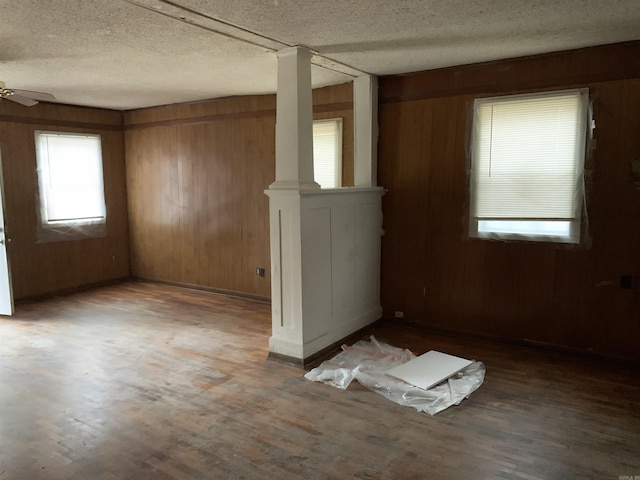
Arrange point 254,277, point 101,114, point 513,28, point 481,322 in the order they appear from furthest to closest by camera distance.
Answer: point 101,114 < point 254,277 < point 481,322 < point 513,28

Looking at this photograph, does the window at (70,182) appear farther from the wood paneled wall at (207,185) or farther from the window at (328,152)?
the window at (328,152)

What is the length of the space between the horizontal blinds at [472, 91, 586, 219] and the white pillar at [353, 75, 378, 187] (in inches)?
37.5

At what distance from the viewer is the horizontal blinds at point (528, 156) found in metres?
3.67

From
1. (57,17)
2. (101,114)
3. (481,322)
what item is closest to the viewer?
(57,17)

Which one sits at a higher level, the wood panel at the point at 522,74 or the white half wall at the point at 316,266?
the wood panel at the point at 522,74

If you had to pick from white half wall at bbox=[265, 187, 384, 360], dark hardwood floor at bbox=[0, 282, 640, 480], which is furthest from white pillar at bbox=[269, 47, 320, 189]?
dark hardwood floor at bbox=[0, 282, 640, 480]

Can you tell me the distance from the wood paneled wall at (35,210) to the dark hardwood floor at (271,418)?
168cm

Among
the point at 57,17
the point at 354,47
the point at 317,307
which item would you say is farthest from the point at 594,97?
the point at 57,17

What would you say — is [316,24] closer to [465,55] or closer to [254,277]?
[465,55]

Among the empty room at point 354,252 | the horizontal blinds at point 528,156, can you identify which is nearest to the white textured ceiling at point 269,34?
the empty room at point 354,252

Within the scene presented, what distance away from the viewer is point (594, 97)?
11.7 ft

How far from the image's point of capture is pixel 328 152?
16.1 ft

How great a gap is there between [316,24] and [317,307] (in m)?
2.12

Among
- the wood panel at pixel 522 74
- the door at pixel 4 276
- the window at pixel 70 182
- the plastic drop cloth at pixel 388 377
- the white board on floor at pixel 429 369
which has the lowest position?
the plastic drop cloth at pixel 388 377
